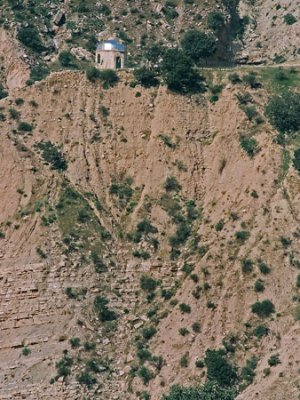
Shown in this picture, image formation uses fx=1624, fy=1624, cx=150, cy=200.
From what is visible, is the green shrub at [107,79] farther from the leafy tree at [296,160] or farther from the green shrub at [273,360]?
the green shrub at [273,360]

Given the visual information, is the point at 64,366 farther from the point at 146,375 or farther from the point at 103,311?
the point at 146,375

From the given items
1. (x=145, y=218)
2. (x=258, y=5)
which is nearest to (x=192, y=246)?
(x=145, y=218)

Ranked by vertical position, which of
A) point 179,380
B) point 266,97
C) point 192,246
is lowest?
point 179,380

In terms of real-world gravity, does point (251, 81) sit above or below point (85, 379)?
above

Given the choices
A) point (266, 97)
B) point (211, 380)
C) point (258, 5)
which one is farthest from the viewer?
point (258, 5)

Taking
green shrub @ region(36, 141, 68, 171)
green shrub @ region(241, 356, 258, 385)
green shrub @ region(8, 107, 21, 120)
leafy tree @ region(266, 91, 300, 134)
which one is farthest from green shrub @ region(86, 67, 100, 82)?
green shrub @ region(241, 356, 258, 385)

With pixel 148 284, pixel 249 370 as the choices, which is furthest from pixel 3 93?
pixel 249 370

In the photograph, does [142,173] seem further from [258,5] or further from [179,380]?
[258,5]

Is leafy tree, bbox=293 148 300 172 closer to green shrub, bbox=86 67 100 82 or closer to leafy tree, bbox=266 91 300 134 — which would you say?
leafy tree, bbox=266 91 300 134
